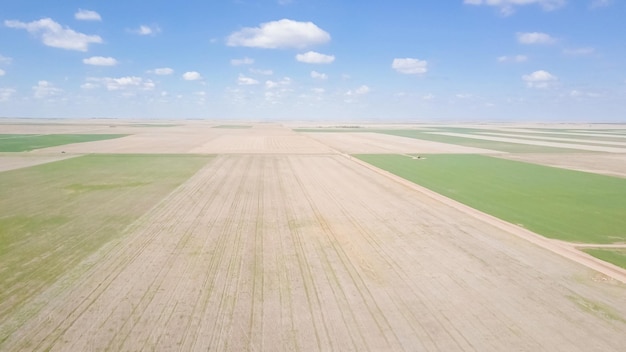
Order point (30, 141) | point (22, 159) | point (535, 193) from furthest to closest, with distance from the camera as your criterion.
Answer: point (30, 141), point (22, 159), point (535, 193)

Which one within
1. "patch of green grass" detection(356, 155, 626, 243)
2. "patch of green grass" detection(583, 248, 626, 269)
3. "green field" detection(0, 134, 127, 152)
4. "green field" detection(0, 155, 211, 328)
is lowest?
"patch of green grass" detection(583, 248, 626, 269)

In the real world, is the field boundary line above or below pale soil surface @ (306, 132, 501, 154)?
below

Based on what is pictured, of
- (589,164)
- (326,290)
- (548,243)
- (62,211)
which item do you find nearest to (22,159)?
(62,211)

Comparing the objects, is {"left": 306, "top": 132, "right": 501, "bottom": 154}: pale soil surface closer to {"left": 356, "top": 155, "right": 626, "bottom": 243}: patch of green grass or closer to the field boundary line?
{"left": 356, "top": 155, "right": 626, "bottom": 243}: patch of green grass

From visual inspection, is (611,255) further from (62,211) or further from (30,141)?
(30,141)

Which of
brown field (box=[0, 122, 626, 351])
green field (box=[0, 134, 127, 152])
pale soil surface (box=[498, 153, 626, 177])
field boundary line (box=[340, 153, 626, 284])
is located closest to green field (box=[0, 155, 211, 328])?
brown field (box=[0, 122, 626, 351])

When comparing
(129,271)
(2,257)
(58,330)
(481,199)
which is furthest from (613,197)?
(2,257)

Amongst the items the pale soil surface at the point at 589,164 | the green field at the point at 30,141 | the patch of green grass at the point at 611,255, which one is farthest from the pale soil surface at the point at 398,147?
the green field at the point at 30,141
